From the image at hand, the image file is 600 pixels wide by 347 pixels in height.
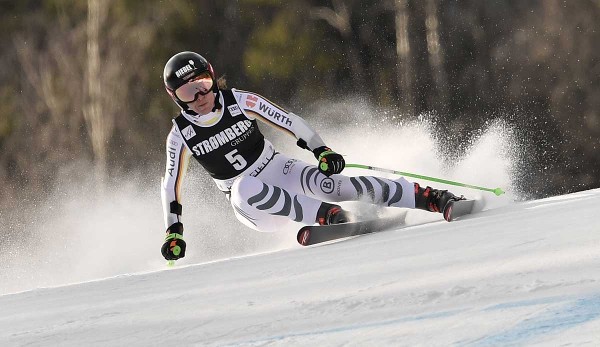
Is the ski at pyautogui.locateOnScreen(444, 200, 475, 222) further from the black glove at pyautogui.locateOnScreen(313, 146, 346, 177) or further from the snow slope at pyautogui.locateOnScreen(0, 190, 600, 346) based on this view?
the snow slope at pyautogui.locateOnScreen(0, 190, 600, 346)

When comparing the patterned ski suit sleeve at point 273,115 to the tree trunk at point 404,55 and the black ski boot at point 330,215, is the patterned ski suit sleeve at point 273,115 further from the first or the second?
the tree trunk at point 404,55

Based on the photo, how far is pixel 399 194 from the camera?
5.55m

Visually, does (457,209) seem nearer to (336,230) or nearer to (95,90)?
(336,230)

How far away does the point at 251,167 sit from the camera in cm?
583

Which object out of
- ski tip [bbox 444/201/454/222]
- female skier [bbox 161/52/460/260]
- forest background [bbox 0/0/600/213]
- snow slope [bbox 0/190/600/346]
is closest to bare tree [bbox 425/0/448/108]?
forest background [bbox 0/0/600/213]

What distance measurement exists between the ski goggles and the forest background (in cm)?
1453

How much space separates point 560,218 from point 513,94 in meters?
18.2

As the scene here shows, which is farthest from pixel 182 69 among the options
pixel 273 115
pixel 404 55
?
pixel 404 55

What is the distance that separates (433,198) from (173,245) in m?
1.37

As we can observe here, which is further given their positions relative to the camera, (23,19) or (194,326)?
(23,19)

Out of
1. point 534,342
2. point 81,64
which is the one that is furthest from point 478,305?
point 81,64

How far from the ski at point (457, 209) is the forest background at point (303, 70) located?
1416cm

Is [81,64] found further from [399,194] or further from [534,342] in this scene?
[534,342]

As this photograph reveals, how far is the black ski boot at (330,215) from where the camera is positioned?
5465 millimetres
